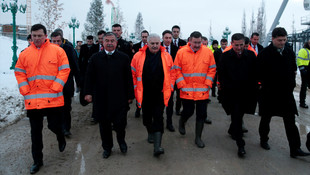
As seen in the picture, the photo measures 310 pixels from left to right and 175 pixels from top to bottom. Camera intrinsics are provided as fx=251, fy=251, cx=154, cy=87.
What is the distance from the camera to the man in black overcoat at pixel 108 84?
173 inches

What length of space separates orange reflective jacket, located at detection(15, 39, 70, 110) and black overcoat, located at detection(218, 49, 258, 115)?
300 cm

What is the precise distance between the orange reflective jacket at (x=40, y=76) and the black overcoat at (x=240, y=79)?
118 inches

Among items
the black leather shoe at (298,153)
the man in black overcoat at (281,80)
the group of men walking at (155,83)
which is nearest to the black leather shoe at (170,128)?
the group of men walking at (155,83)

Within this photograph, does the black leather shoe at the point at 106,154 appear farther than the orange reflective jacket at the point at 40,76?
Yes

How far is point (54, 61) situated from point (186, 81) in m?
2.51

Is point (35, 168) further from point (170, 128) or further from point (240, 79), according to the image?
point (240, 79)

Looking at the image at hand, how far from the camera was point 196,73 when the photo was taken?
4965mm

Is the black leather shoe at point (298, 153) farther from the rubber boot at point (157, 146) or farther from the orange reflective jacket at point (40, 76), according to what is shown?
the orange reflective jacket at point (40, 76)

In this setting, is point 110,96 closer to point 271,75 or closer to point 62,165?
point 62,165

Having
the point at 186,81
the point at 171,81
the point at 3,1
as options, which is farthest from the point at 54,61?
the point at 3,1

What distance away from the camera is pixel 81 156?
454 cm

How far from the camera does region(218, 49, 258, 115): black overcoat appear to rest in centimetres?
473

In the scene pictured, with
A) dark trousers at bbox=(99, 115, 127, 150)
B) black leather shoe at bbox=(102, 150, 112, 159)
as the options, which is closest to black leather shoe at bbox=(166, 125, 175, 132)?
dark trousers at bbox=(99, 115, 127, 150)

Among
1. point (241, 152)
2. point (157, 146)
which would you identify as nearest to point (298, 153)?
point (241, 152)
